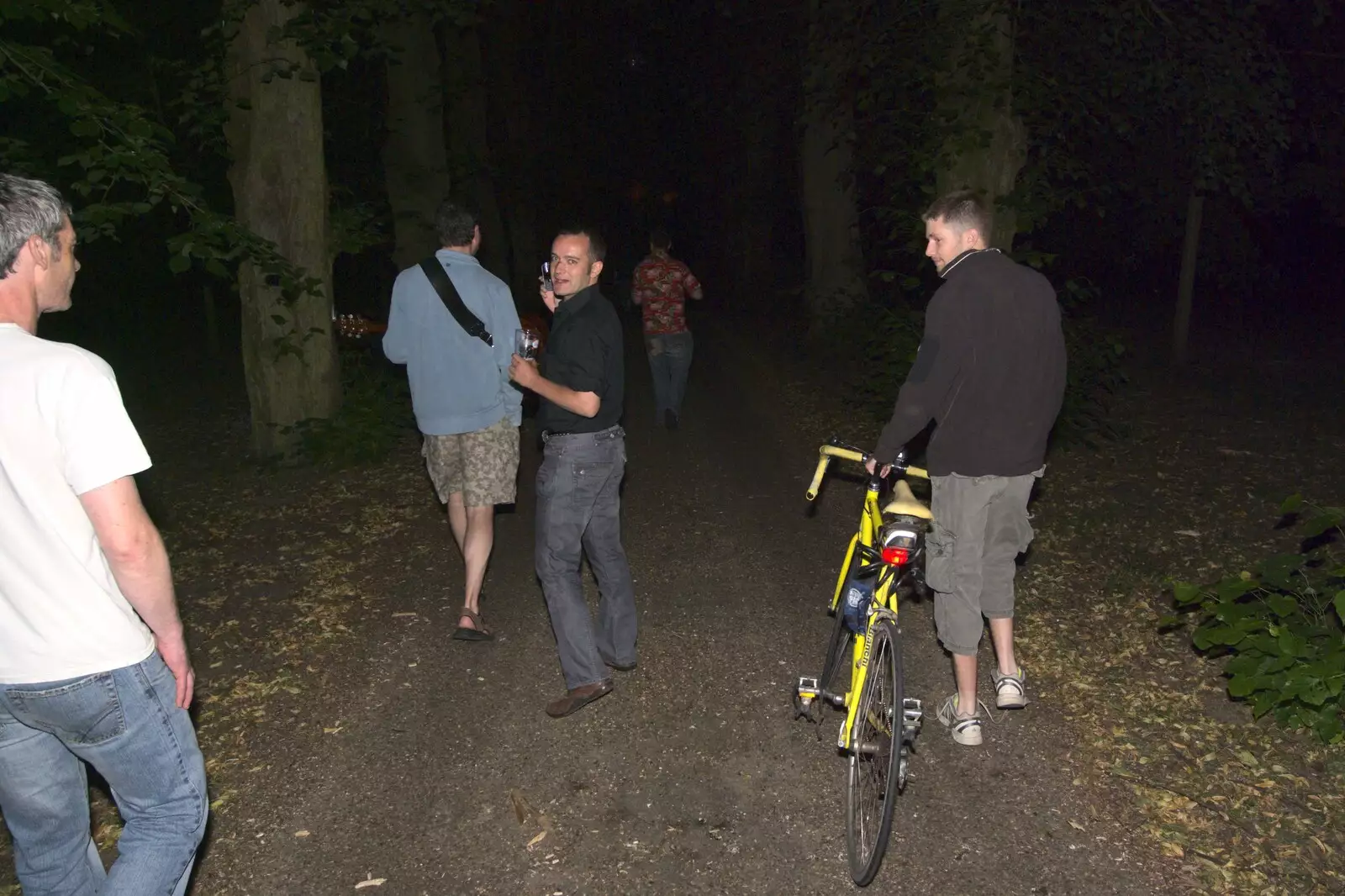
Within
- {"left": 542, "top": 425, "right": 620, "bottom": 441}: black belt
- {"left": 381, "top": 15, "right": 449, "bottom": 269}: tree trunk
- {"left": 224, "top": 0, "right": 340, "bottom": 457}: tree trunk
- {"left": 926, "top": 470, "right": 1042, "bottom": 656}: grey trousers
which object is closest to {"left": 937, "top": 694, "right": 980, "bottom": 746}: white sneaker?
{"left": 926, "top": 470, "right": 1042, "bottom": 656}: grey trousers

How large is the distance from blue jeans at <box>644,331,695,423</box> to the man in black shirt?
6179 millimetres

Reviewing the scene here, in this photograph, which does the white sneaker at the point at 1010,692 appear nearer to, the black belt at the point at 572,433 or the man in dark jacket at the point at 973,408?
the man in dark jacket at the point at 973,408

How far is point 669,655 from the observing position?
6.14 m

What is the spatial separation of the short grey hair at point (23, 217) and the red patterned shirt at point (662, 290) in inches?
343

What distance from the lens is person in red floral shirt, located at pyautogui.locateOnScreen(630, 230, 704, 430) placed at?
448 inches

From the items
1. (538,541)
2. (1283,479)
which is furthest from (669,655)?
(1283,479)

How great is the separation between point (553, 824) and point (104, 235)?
6163 mm

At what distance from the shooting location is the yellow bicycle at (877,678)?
13.1 ft

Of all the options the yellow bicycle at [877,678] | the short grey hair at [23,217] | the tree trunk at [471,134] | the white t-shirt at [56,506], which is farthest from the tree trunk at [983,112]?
the tree trunk at [471,134]

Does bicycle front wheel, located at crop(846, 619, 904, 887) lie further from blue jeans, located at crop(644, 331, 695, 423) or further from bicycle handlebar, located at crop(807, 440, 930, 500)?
blue jeans, located at crop(644, 331, 695, 423)

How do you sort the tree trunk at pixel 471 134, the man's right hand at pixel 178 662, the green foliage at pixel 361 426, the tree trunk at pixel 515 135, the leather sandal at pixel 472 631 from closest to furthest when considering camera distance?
the man's right hand at pixel 178 662 → the leather sandal at pixel 472 631 → the green foliage at pixel 361 426 → the tree trunk at pixel 471 134 → the tree trunk at pixel 515 135

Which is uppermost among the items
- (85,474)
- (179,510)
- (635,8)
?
(635,8)

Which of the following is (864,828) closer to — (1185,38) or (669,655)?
(669,655)

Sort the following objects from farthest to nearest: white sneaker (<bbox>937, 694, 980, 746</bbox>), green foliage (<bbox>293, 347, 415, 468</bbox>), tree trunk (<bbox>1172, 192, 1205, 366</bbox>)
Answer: tree trunk (<bbox>1172, 192, 1205, 366</bbox>)
green foliage (<bbox>293, 347, 415, 468</bbox>)
white sneaker (<bbox>937, 694, 980, 746</bbox>)
